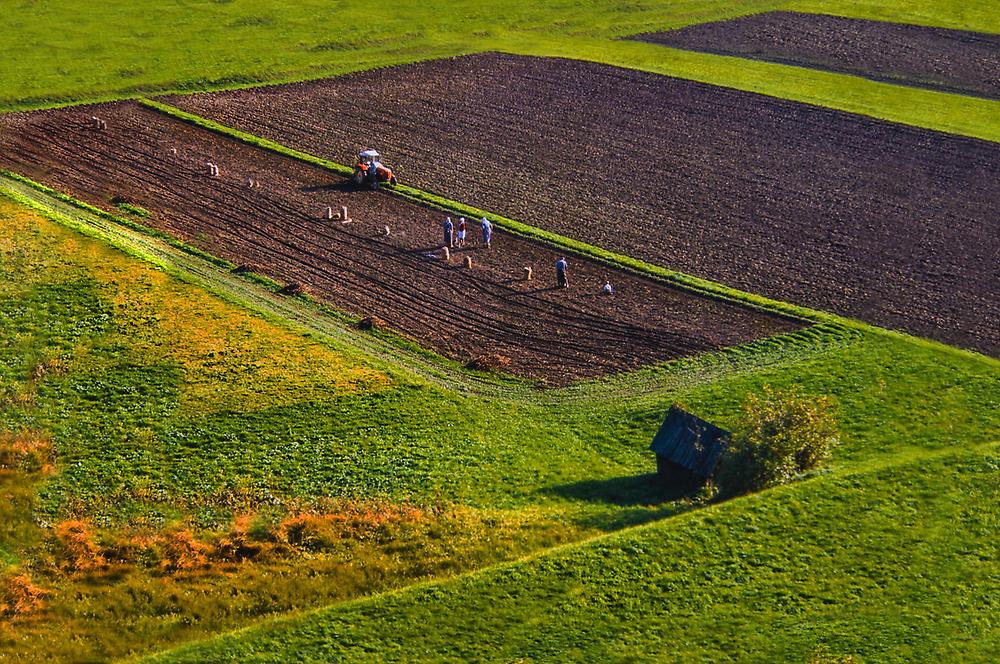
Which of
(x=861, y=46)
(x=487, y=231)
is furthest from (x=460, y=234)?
(x=861, y=46)

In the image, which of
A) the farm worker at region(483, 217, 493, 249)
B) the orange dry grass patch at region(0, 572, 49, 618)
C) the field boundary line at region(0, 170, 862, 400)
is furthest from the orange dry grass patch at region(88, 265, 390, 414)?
the farm worker at region(483, 217, 493, 249)

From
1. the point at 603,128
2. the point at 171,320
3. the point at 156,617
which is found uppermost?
the point at 603,128

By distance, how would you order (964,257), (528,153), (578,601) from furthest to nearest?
(528,153)
(964,257)
(578,601)

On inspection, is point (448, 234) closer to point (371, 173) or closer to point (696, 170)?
point (371, 173)

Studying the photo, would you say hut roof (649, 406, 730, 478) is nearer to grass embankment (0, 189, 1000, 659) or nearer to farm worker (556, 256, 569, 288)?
grass embankment (0, 189, 1000, 659)

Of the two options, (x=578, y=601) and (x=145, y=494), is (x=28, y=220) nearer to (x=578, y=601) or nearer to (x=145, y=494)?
(x=145, y=494)

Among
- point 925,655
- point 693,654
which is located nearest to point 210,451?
point 693,654

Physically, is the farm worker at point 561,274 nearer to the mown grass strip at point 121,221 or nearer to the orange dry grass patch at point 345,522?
the mown grass strip at point 121,221

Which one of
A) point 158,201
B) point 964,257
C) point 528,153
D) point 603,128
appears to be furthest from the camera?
point 603,128
